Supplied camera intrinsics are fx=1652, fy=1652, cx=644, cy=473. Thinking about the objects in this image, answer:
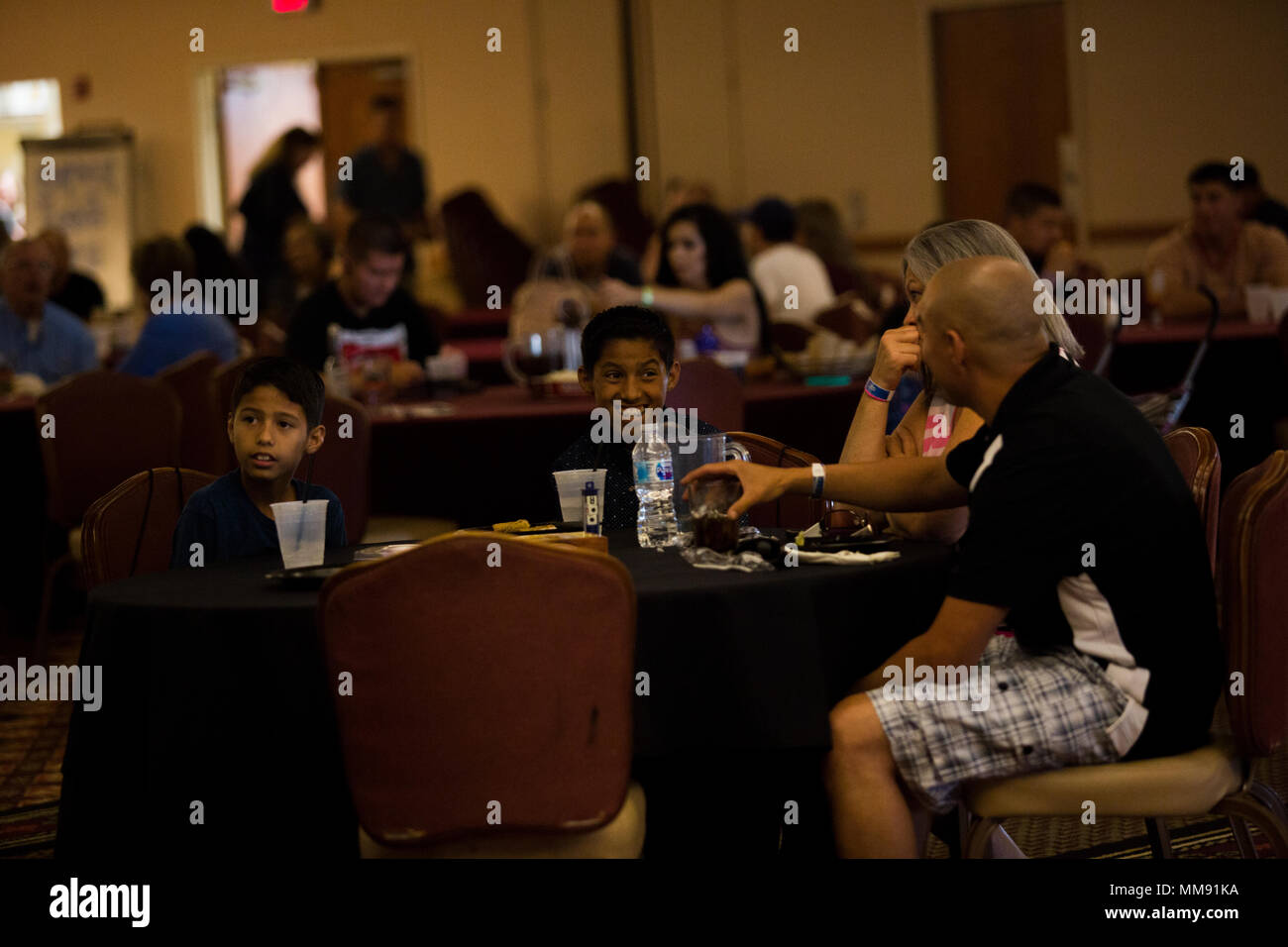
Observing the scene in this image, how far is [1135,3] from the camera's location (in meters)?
10.7

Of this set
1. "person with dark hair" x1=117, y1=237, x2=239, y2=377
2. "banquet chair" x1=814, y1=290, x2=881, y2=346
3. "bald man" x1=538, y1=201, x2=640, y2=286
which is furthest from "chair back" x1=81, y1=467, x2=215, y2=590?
"banquet chair" x1=814, y1=290, x2=881, y2=346

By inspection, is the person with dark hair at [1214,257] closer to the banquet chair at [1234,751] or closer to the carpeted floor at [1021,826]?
the carpeted floor at [1021,826]

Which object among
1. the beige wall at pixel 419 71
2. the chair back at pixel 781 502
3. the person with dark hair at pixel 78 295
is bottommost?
the chair back at pixel 781 502

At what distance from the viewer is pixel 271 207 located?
35.5 feet

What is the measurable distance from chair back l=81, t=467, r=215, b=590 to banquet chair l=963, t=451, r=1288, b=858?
1544 millimetres

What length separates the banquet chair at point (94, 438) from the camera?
16.1ft

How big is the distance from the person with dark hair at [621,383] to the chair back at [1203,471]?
1.04m

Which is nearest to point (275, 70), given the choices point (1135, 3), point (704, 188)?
point (704, 188)

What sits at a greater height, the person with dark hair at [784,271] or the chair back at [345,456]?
the person with dark hair at [784,271]

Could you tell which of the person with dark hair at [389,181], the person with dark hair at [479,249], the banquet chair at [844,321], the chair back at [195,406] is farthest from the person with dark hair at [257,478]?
the person with dark hair at [389,181]

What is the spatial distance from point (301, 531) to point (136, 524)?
59 cm

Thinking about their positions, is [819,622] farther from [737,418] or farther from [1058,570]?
[737,418]

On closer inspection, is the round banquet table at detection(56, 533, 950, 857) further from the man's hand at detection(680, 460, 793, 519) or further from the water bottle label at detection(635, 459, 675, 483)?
the water bottle label at detection(635, 459, 675, 483)

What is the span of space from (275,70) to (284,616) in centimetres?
1184
